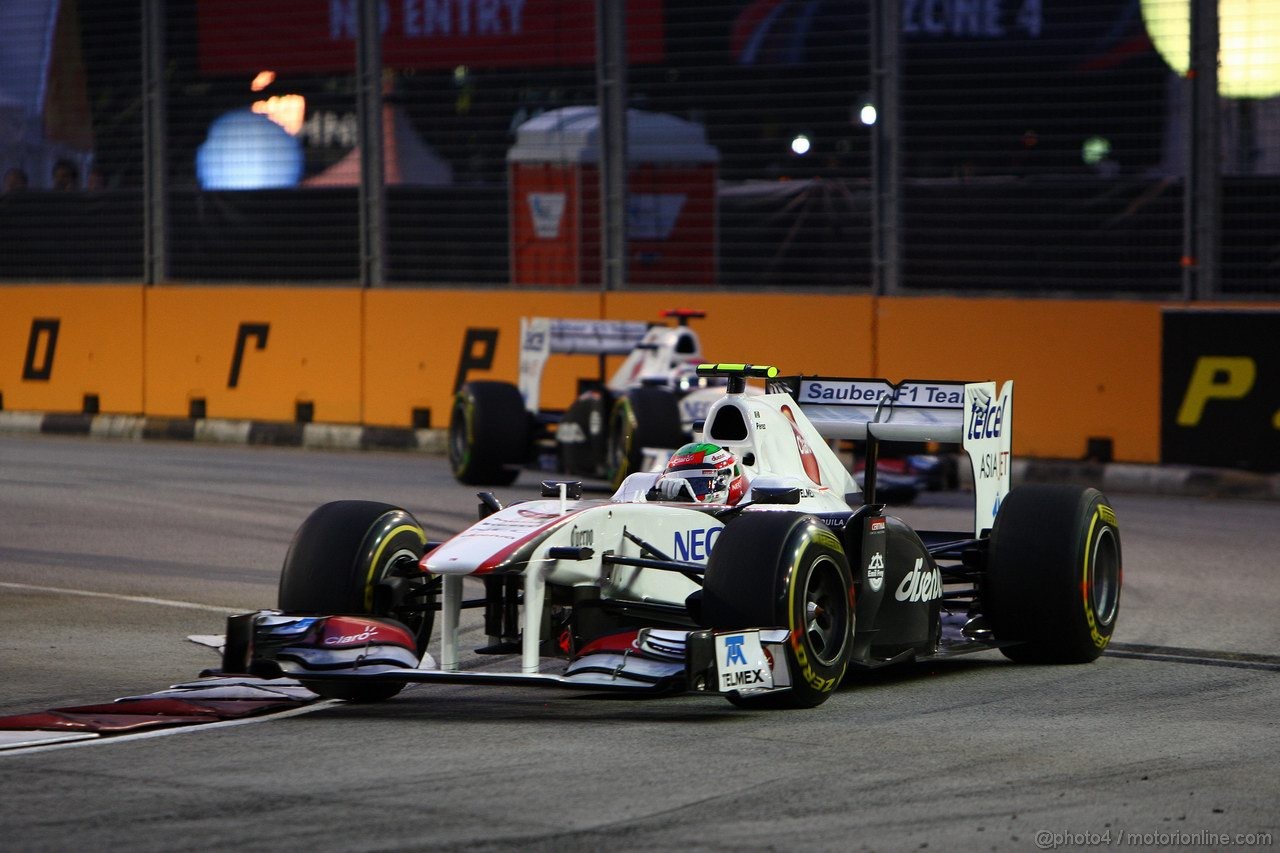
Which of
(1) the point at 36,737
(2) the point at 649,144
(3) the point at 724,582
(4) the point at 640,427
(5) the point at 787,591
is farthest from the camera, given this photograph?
(2) the point at 649,144

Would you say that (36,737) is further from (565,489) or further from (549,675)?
(565,489)

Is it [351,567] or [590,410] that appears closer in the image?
[351,567]

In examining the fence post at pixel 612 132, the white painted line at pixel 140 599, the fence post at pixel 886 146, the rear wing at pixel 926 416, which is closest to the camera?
the rear wing at pixel 926 416

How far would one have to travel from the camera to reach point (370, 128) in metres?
21.6

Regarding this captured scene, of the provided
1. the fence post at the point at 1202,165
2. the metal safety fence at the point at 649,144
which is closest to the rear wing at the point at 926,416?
the fence post at the point at 1202,165

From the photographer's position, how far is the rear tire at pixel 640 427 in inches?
610

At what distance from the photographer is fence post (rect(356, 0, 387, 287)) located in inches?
850

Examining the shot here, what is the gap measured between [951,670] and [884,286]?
32.7ft

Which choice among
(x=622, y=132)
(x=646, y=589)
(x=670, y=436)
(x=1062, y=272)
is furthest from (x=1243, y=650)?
(x=622, y=132)

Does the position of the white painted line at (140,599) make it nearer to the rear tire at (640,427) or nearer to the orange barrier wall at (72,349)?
the rear tire at (640,427)

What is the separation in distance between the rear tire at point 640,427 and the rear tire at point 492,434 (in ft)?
3.68

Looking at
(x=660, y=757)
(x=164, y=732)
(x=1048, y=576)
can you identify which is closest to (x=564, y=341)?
(x=1048, y=576)

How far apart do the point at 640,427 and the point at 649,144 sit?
560 centimetres

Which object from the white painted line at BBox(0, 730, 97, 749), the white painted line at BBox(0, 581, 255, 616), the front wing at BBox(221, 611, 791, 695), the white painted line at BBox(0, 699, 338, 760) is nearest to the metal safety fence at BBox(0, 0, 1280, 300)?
the white painted line at BBox(0, 581, 255, 616)
